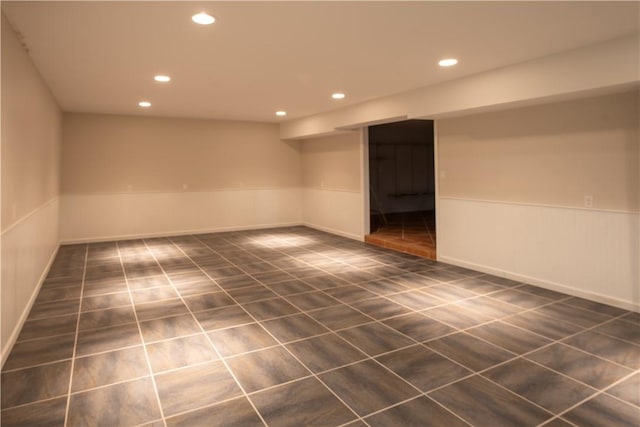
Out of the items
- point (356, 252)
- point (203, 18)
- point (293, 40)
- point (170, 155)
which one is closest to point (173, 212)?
point (170, 155)

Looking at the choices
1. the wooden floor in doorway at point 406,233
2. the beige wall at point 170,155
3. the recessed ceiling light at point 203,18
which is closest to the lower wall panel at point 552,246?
the wooden floor in doorway at point 406,233

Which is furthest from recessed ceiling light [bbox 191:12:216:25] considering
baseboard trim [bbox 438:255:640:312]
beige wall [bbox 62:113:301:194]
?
beige wall [bbox 62:113:301:194]

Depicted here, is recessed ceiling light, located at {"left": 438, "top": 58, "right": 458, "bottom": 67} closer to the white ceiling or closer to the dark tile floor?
the white ceiling

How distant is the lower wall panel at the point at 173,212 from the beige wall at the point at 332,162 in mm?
712

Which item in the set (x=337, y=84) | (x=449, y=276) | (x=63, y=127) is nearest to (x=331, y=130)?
(x=337, y=84)

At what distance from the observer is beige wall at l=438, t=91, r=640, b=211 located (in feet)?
11.8

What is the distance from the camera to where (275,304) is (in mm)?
3924

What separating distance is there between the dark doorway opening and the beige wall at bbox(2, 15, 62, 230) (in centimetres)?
625

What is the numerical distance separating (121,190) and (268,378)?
6306 mm

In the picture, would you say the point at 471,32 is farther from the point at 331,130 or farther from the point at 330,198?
the point at 330,198

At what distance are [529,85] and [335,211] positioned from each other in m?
4.65

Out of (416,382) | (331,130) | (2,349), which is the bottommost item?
(416,382)

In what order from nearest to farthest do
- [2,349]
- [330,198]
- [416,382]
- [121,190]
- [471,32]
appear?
[416,382] → [2,349] → [471,32] → [121,190] → [330,198]

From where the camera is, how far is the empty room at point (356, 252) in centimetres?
237
